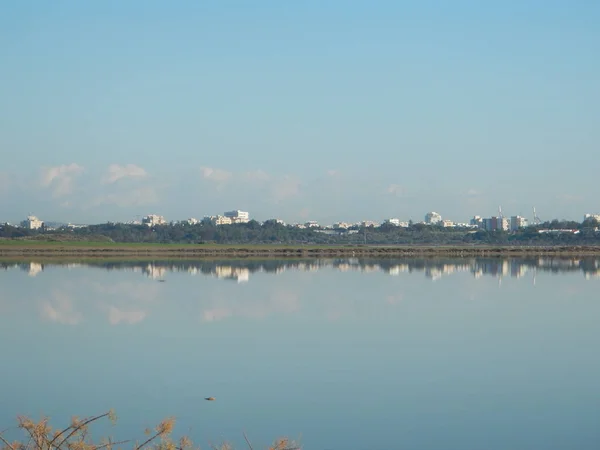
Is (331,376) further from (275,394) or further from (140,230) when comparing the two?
(140,230)

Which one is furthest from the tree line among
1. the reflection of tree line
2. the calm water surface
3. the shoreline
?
the calm water surface

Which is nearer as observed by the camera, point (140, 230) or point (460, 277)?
point (460, 277)

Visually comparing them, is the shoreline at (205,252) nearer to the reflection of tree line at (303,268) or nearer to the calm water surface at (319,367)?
the reflection of tree line at (303,268)

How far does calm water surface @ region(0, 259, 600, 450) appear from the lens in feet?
31.3

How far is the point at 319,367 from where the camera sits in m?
13.1

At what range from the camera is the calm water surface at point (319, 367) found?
955 cm

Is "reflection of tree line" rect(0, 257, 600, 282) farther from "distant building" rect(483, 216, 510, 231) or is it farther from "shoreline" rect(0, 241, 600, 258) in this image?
"distant building" rect(483, 216, 510, 231)

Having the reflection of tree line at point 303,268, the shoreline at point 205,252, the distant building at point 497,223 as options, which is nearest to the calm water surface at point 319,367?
the reflection of tree line at point 303,268

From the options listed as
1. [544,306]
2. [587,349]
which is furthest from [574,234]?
[587,349]

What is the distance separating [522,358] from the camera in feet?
46.4

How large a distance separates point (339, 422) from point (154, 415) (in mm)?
2240

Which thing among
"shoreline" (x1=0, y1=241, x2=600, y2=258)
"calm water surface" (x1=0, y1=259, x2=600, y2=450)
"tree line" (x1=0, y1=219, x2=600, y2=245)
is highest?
"tree line" (x1=0, y1=219, x2=600, y2=245)

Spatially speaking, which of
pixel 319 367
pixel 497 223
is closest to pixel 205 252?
pixel 319 367

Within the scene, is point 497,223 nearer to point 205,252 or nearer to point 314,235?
point 314,235
